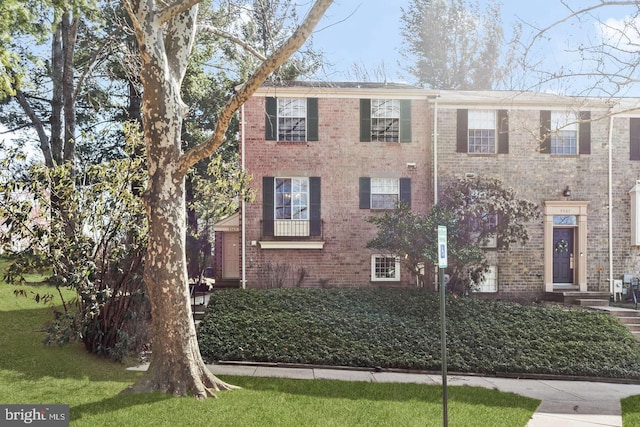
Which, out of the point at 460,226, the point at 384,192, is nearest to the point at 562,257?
the point at 460,226

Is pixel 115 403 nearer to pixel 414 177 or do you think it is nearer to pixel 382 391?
pixel 382 391

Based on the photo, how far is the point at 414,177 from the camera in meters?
18.0

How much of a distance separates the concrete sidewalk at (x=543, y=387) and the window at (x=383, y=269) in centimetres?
725

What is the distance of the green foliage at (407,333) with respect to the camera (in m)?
11.0

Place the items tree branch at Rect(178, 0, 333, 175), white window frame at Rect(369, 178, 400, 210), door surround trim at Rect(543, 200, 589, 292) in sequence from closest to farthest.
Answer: tree branch at Rect(178, 0, 333, 175), white window frame at Rect(369, 178, 400, 210), door surround trim at Rect(543, 200, 589, 292)

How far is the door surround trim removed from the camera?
18.0 m

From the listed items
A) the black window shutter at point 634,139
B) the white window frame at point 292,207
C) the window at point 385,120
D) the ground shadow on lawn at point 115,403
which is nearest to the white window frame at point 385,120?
the window at point 385,120

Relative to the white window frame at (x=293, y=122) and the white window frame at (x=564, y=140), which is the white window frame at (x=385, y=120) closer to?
the white window frame at (x=293, y=122)

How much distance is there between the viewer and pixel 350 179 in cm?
1777

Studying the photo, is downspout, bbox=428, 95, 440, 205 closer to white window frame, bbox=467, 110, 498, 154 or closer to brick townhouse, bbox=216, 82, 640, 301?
brick townhouse, bbox=216, 82, 640, 301

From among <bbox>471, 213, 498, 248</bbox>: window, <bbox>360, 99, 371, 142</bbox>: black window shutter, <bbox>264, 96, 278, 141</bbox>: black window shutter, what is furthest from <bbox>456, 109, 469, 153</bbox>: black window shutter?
<bbox>264, 96, 278, 141</bbox>: black window shutter

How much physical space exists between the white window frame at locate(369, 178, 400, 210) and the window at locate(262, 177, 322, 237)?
1.79 m

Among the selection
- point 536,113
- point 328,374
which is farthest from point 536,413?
point 536,113

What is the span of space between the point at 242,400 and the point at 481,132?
1343 cm
